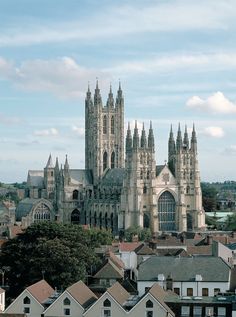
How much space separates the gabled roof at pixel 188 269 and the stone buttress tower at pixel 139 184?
102588 millimetres

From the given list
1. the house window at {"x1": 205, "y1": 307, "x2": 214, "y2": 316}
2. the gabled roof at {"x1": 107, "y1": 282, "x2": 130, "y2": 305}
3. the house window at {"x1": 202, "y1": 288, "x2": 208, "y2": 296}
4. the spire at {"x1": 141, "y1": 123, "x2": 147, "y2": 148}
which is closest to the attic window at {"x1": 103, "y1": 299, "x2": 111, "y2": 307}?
the gabled roof at {"x1": 107, "y1": 282, "x2": 130, "y2": 305}

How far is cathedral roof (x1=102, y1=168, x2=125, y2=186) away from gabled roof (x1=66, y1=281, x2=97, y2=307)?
122 meters

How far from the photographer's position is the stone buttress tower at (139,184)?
179 metres

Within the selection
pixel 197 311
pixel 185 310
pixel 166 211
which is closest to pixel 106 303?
pixel 185 310

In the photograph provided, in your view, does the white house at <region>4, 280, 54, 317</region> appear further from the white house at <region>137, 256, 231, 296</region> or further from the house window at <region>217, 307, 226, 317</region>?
the house window at <region>217, 307, 226, 317</region>

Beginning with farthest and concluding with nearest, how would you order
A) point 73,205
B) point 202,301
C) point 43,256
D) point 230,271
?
point 73,205 → point 43,256 → point 230,271 → point 202,301

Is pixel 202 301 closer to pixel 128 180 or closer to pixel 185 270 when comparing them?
pixel 185 270

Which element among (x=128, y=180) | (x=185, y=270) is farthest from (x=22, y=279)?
(x=128, y=180)

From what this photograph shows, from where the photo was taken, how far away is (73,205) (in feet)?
648

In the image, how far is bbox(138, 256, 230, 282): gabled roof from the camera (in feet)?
240

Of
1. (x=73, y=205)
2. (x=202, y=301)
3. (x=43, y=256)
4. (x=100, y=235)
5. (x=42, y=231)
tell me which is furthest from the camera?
(x=73, y=205)

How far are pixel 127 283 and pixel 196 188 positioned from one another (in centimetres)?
11124

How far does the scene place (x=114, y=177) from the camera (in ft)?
641

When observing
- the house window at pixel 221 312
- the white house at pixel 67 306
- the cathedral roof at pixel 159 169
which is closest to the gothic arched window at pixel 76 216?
the cathedral roof at pixel 159 169
